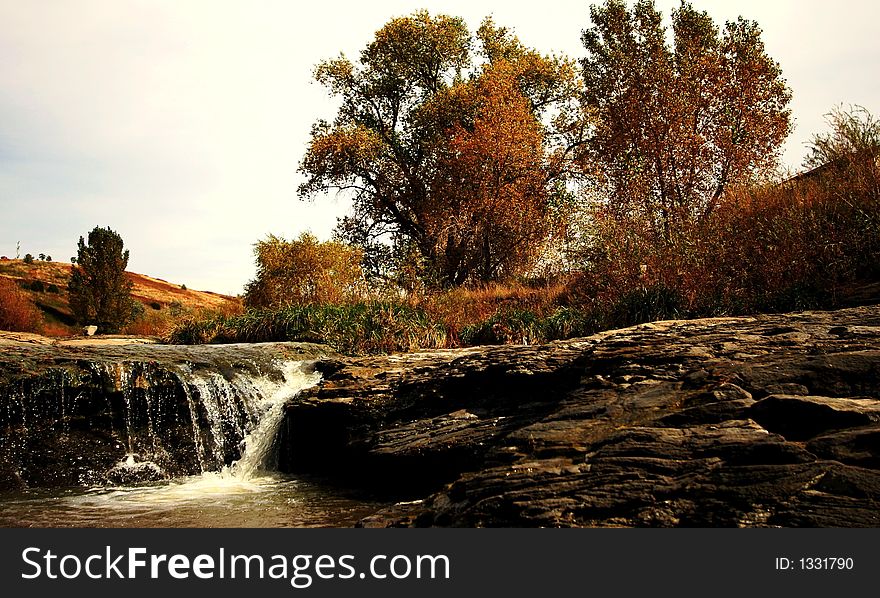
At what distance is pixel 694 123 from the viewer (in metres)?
18.1

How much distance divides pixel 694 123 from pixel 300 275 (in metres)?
10.3

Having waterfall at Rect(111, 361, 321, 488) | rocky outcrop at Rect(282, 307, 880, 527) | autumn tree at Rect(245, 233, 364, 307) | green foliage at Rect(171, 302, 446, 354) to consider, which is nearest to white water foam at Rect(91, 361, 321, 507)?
waterfall at Rect(111, 361, 321, 488)

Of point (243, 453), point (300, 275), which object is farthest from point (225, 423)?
point (300, 275)

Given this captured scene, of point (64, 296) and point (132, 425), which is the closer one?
point (132, 425)

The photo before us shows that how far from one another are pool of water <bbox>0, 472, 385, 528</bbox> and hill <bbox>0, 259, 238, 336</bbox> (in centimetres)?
1297

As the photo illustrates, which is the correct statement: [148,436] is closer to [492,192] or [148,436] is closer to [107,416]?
[107,416]

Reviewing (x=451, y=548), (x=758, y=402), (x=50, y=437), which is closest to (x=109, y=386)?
(x=50, y=437)

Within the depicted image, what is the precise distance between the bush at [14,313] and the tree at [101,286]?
2.41 metres

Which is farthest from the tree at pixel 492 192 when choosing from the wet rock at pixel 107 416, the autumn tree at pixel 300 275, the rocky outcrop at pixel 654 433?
the rocky outcrop at pixel 654 433

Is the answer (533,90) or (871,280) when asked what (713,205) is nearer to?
(871,280)

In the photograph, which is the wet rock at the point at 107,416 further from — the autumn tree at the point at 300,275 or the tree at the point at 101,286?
the tree at the point at 101,286

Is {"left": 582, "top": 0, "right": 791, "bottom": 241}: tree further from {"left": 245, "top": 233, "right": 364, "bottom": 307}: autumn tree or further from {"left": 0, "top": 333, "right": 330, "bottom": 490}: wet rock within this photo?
{"left": 0, "top": 333, "right": 330, "bottom": 490}: wet rock

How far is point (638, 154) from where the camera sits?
18.6 m

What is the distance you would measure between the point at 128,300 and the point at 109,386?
62.0 feet
